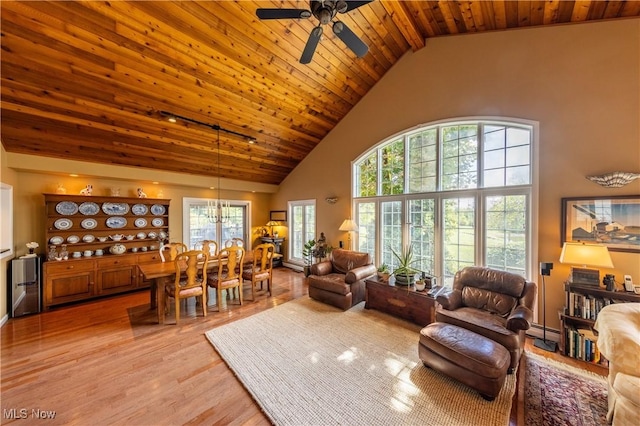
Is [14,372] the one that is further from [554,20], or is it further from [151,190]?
[554,20]

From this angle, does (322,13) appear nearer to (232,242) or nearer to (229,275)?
(229,275)

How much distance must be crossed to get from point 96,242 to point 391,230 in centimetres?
602

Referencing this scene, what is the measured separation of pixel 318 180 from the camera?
20.3 feet

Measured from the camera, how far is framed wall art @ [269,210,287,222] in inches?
289

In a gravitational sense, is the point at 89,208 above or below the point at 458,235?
above

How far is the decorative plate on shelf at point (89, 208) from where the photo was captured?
460 centimetres

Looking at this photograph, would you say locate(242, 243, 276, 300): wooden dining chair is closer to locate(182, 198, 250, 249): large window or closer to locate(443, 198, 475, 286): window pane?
locate(182, 198, 250, 249): large window

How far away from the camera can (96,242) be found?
15.7ft

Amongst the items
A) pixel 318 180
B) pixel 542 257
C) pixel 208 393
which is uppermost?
pixel 318 180

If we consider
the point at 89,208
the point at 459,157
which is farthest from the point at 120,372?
the point at 459,157

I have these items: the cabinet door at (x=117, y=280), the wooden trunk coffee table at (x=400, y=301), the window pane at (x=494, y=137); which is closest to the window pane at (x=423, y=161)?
the window pane at (x=494, y=137)

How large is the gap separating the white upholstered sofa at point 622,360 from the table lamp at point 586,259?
539 mm

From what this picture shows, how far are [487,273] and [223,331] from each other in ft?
12.0

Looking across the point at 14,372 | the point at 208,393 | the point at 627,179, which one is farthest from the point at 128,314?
the point at 627,179
